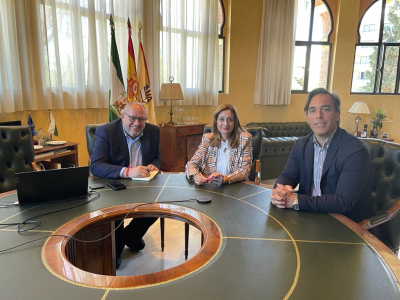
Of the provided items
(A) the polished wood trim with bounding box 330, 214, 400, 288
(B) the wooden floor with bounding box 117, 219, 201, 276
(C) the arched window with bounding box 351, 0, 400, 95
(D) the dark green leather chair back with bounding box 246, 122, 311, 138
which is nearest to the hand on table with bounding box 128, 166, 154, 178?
(B) the wooden floor with bounding box 117, 219, 201, 276

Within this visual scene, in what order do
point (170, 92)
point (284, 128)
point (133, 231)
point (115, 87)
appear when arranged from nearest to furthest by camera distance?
point (133, 231), point (115, 87), point (170, 92), point (284, 128)

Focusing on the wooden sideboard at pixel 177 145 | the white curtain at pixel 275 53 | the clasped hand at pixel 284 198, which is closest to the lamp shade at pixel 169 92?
the wooden sideboard at pixel 177 145

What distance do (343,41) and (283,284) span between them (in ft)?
21.7

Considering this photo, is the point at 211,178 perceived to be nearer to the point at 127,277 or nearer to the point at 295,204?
the point at 295,204

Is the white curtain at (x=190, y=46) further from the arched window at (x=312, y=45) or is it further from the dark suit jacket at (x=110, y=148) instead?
the dark suit jacket at (x=110, y=148)

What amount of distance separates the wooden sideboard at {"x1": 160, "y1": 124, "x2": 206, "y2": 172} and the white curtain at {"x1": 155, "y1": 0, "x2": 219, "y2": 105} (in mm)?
743

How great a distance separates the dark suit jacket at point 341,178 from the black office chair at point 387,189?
0.41ft

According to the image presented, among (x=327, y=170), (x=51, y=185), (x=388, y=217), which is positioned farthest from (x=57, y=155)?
(x=388, y=217)

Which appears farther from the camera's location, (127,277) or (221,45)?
(221,45)

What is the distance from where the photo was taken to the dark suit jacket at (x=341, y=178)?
52.1 inches

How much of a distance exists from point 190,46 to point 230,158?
3.49m

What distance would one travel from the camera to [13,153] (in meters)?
2.07

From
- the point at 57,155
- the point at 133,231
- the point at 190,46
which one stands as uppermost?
the point at 190,46

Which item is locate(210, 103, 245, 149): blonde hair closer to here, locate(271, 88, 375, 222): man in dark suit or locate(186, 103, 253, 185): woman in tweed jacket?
locate(186, 103, 253, 185): woman in tweed jacket
